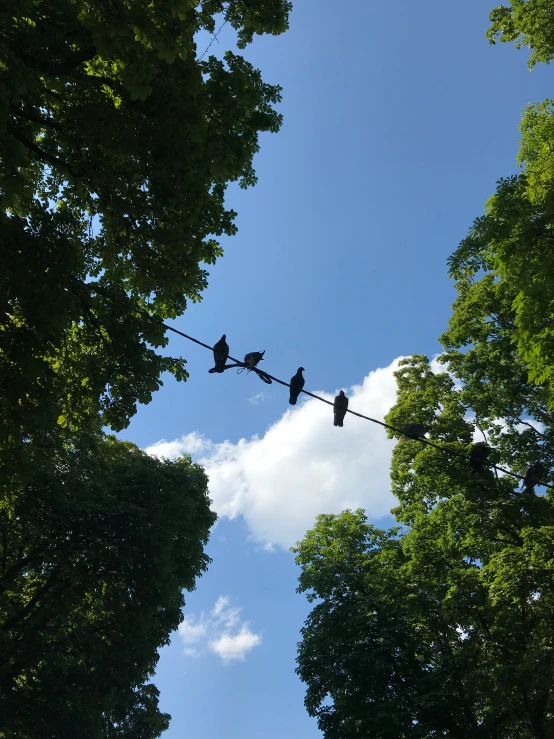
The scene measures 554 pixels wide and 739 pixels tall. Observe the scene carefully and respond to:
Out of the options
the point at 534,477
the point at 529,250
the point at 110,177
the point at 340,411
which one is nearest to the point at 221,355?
the point at 340,411

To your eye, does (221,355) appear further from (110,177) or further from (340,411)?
(110,177)

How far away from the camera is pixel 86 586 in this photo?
1440 cm

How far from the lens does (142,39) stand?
5.88m

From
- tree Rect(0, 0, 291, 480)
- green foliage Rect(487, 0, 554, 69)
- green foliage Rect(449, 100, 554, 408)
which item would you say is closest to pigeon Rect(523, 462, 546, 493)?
green foliage Rect(449, 100, 554, 408)

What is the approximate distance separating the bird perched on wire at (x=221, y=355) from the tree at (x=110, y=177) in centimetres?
99

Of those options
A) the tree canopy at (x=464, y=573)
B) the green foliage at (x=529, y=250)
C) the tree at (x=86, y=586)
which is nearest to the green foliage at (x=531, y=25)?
the tree canopy at (x=464, y=573)

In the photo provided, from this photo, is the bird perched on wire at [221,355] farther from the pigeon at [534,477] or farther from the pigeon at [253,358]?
the pigeon at [534,477]

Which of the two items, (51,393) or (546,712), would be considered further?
(546,712)

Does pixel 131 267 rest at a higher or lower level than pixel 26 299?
higher

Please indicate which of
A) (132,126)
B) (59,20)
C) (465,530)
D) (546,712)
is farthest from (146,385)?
(546,712)

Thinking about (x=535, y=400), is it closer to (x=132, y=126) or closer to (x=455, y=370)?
(x=455, y=370)

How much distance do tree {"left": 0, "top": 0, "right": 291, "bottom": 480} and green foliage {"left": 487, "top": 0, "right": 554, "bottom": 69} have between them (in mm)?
6860

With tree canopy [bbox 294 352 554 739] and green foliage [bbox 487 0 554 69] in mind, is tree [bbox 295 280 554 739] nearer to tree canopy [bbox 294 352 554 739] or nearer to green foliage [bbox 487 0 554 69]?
tree canopy [bbox 294 352 554 739]

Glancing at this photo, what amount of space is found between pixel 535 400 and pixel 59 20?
12.8 meters
